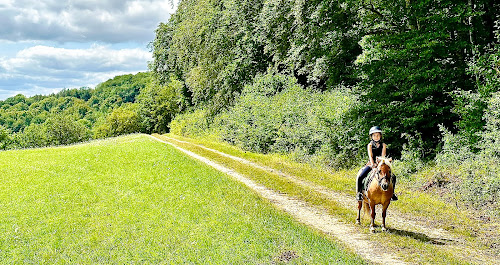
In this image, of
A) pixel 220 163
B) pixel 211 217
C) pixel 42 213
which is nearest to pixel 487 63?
pixel 211 217

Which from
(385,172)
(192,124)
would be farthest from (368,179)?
(192,124)

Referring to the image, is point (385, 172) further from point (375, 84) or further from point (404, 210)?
point (375, 84)

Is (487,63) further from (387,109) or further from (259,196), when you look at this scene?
(259,196)

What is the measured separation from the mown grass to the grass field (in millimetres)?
1412

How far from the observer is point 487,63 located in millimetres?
13492

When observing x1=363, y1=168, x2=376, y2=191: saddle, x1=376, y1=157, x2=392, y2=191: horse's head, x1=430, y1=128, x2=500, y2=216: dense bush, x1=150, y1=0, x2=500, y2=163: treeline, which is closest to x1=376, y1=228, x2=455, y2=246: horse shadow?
x1=363, y1=168, x2=376, y2=191: saddle

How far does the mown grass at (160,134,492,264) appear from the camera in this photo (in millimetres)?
8133

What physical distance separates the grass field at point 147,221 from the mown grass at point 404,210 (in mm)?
1412

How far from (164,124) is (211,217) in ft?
205

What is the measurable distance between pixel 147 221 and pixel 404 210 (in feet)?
25.2

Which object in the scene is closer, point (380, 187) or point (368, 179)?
point (380, 187)

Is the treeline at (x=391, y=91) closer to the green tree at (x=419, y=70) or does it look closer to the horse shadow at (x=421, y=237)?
the green tree at (x=419, y=70)

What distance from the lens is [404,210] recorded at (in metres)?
11.5

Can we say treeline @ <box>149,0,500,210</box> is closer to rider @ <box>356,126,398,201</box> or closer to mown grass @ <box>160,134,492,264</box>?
mown grass @ <box>160,134,492,264</box>
